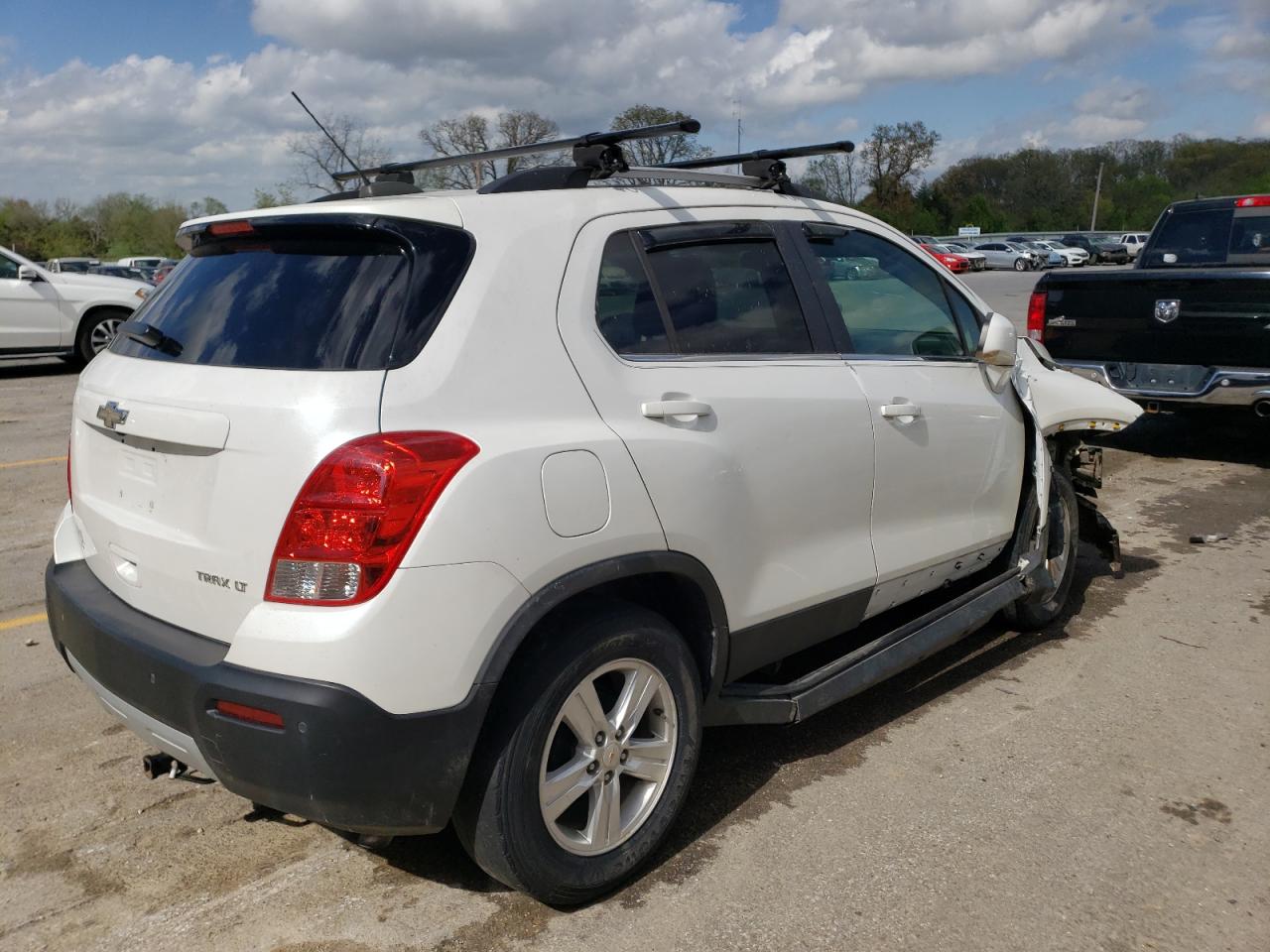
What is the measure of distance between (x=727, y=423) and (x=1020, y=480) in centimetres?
202

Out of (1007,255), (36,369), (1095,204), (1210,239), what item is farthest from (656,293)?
(1095,204)

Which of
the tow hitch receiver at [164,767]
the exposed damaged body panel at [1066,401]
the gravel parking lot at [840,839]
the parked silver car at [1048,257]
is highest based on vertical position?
the exposed damaged body panel at [1066,401]

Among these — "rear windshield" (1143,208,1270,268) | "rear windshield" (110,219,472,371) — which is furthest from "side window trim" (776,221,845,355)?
"rear windshield" (1143,208,1270,268)

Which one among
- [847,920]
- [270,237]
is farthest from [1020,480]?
[270,237]

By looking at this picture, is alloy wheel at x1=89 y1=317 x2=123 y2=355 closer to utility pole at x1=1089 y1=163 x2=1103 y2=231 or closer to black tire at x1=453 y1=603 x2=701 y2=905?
black tire at x1=453 y1=603 x2=701 y2=905

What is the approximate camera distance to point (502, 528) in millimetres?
2490

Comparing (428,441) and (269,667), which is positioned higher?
(428,441)

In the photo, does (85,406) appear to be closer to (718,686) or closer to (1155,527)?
(718,686)

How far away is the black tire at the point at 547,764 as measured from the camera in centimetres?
261

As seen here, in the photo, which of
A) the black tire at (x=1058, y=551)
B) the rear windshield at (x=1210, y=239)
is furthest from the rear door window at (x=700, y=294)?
the rear windshield at (x=1210, y=239)

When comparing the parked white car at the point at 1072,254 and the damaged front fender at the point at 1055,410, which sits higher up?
the damaged front fender at the point at 1055,410

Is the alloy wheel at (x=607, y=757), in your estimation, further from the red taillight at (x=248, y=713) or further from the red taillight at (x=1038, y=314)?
the red taillight at (x=1038, y=314)

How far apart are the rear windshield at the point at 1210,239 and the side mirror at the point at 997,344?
6256 millimetres

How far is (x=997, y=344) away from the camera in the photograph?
13.5 feet
